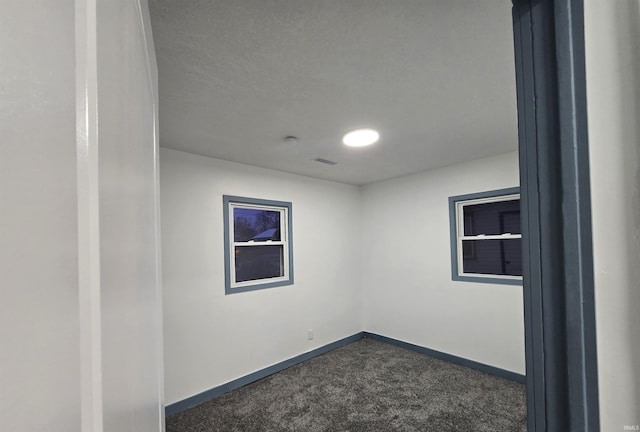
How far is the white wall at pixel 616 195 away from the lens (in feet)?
1.74

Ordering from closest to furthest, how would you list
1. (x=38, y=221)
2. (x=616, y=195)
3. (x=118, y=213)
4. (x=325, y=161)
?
1. (x=38, y=221)
2. (x=118, y=213)
3. (x=616, y=195)
4. (x=325, y=161)

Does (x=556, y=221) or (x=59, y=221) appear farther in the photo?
(x=556, y=221)

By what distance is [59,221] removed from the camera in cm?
20

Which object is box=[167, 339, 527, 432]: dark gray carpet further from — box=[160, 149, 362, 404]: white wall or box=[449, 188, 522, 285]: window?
box=[449, 188, 522, 285]: window

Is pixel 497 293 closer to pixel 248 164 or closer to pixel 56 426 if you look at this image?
pixel 248 164

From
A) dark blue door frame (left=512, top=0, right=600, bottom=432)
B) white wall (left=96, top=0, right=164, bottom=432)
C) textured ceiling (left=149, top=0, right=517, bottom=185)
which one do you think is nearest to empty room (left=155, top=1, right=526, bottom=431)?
textured ceiling (left=149, top=0, right=517, bottom=185)

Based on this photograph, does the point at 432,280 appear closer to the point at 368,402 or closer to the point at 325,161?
the point at 368,402

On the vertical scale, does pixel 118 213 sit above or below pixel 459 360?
above

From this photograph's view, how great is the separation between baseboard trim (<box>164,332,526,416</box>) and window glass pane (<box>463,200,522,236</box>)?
4.68ft

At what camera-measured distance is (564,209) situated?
22.9 inches

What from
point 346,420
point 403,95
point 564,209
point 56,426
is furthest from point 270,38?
point 346,420

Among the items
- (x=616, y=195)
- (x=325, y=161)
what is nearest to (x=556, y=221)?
→ (x=616, y=195)

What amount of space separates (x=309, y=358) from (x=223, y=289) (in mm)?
1470

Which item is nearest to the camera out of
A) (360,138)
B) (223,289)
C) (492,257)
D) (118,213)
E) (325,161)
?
(118,213)
